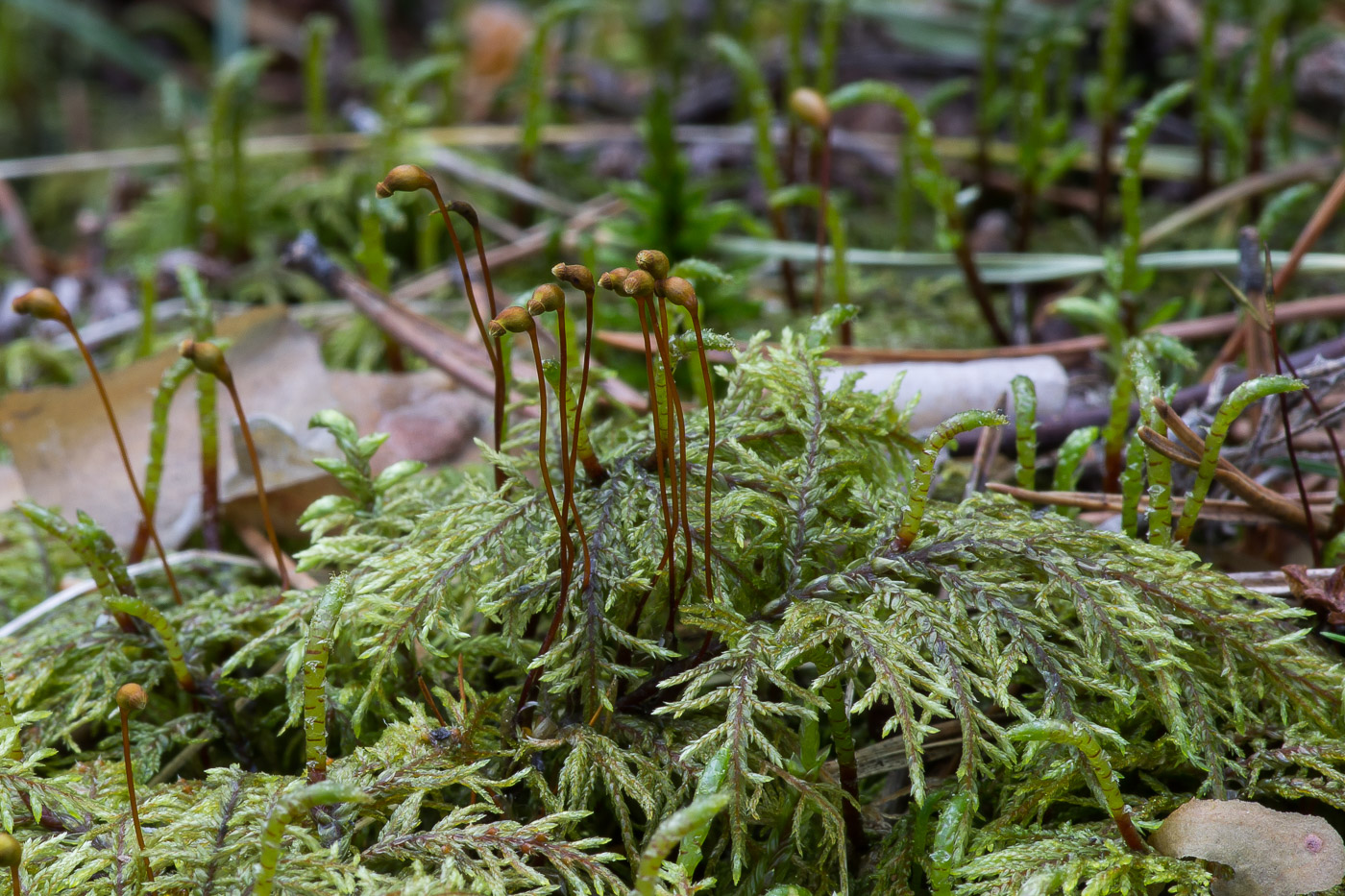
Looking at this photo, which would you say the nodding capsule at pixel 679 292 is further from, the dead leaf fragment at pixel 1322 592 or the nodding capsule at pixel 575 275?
the dead leaf fragment at pixel 1322 592

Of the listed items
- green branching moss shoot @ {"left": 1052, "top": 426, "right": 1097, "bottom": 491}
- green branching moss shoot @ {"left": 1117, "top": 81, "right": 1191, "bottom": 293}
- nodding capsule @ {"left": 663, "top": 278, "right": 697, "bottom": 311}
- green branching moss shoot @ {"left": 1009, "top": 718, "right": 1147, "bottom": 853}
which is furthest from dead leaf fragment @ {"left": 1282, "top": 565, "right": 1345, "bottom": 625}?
nodding capsule @ {"left": 663, "top": 278, "right": 697, "bottom": 311}

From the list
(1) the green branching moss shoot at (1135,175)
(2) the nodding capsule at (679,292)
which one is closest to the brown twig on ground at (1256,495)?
(1) the green branching moss shoot at (1135,175)

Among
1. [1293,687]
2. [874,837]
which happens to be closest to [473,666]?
[874,837]

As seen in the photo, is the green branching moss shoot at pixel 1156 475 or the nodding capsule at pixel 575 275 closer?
the nodding capsule at pixel 575 275

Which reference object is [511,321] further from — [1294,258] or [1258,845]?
[1294,258]

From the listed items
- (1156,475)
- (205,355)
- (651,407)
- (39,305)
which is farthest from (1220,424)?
(39,305)

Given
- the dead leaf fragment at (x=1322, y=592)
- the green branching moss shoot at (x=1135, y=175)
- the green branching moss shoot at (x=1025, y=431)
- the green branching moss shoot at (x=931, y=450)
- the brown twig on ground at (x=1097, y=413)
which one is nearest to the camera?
the green branching moss shoot at (x=931, y=450)

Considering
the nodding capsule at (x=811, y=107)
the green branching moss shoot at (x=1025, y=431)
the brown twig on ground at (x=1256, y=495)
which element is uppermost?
the nodding capsule at (x=811, y=107)

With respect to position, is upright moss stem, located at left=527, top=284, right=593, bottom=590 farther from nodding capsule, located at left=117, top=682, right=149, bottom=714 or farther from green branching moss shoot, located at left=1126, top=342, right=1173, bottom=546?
green branching moss shoot, located at left=1126, top=342, right=1173, bottom=546

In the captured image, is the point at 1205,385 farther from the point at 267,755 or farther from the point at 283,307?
the point at 283,307

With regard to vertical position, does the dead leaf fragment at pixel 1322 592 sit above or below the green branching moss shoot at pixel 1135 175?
below
